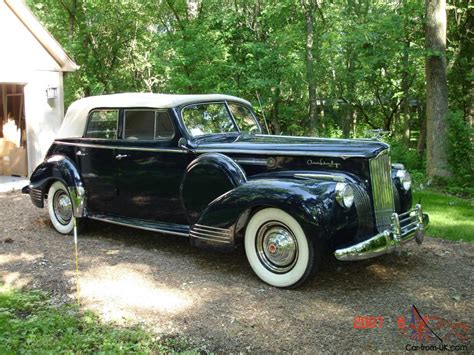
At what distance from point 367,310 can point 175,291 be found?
1793 millimetres

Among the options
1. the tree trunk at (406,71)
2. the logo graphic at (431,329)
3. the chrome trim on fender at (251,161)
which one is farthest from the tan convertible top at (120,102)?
the tree trunk at (406,71)

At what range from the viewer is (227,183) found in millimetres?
5082

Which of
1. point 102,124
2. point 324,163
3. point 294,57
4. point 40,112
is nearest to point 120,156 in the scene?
point 102,124

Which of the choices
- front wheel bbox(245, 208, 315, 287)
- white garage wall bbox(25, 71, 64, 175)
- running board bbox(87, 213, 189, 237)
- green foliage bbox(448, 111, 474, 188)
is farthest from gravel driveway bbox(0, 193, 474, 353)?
white garage wall bbox(25, 71, 64, 175)

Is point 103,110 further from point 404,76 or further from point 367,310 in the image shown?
point 404,76

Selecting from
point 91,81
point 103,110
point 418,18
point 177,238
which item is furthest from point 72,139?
point 91,81

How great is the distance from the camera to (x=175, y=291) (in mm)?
4664

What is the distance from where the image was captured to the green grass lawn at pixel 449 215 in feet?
21.5

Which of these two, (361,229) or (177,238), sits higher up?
(361,229)

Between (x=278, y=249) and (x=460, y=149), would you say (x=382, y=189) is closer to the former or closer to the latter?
(x=278, y=249)

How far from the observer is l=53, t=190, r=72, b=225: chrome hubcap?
6871mm

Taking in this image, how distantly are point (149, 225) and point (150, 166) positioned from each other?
725 mm

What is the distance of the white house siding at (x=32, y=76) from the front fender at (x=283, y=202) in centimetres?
837

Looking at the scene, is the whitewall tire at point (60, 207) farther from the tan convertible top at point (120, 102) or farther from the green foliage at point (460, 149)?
the green foliage at point (460, 149)
